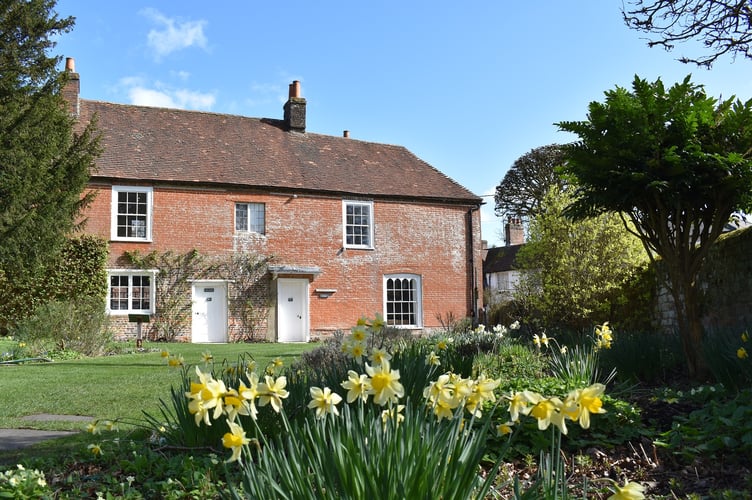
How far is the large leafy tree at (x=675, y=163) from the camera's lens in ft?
18.9

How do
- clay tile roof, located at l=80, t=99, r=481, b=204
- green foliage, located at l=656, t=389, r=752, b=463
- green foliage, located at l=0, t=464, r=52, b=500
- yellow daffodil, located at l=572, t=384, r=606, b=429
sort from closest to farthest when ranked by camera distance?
yellow daffodil, located at l=572, t=384, r=606, b=429 < green foliage, located at l=0, t=464, r=52, b=500 < green foliage, located at l=656, t=389, r=752, b=463 < clay tile roof, located at l=80, t=99, r=481, b=204

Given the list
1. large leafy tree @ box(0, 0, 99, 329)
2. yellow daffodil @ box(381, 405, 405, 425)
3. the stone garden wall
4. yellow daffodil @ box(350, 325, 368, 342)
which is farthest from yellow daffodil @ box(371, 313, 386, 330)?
large leafy tree @ box(0, 0, 99, 329)

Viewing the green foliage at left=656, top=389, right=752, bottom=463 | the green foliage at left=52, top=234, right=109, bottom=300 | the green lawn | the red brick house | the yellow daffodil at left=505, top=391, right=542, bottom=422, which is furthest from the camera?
the red brick house

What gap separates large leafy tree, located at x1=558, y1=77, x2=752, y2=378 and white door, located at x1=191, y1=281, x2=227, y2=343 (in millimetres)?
15940

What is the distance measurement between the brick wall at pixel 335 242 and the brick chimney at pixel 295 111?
4003 mm

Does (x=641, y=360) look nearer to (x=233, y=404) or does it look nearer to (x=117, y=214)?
(x=233, y=404)

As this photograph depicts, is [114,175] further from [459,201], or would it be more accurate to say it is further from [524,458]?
[524,458]

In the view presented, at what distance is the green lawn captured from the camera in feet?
20.9

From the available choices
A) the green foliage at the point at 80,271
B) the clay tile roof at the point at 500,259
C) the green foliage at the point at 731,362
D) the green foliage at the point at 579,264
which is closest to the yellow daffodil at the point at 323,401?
the green foliage at the point at 731,362

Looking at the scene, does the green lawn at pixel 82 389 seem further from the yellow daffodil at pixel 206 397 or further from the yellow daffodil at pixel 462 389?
the yellow daffodil at pixel 462 389

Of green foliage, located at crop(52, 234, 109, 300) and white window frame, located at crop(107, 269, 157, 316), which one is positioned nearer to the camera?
green foliage, located at crop(52, 234, 109, 300)

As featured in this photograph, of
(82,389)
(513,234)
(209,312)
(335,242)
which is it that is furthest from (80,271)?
(513,234)

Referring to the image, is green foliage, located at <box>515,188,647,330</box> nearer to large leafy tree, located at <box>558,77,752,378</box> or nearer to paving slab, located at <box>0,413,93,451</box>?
large leafy tree, located at <box>558,77,752,378</box>

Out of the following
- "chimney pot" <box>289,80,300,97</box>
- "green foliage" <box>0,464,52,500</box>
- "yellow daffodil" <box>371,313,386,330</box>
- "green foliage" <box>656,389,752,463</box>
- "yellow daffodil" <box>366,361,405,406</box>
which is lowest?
"green foliage" <box>0,464,52,500</box>
